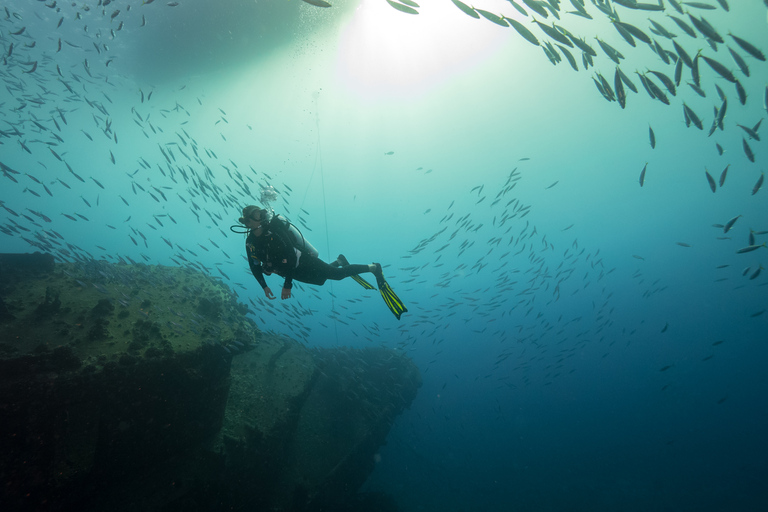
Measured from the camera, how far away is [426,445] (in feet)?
85.6

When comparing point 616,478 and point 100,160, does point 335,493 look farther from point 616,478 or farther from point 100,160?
point 100,160

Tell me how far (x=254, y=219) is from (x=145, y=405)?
4.18 m

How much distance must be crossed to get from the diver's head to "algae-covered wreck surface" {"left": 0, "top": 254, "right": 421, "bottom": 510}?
10.8 ft

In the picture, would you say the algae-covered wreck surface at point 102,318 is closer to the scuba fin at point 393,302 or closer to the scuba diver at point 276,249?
the scuba diver at point 276,249

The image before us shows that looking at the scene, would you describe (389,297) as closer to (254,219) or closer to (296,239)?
(296,239)

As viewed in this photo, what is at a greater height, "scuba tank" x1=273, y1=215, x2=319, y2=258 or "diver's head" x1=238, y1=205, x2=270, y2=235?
"diver's head" x1=238, y1=205, x2=270, y2=235

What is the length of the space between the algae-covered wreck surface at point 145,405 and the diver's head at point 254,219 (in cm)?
328

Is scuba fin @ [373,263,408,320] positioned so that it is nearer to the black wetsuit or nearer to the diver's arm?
the black wetsuit

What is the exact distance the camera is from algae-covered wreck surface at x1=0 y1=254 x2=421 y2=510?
163 inches

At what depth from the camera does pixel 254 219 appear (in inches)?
199

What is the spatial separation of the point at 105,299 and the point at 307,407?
7646 mm

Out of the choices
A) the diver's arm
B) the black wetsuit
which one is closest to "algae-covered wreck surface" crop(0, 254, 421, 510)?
the diver's arm

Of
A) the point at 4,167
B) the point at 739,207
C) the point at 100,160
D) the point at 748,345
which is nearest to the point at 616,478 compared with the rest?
the point at 4,167

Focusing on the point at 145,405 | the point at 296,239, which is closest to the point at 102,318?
the point at 145,405
